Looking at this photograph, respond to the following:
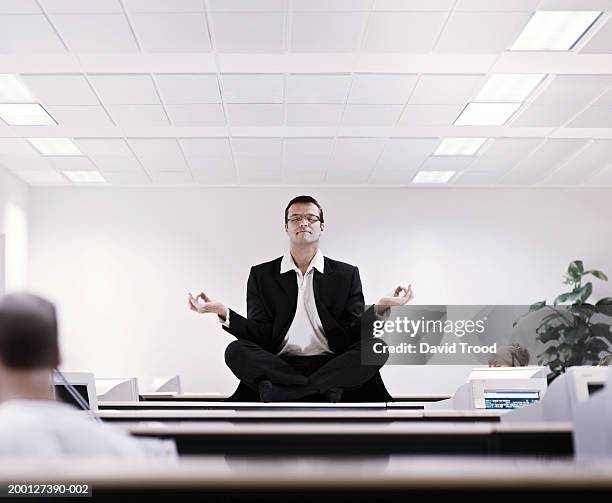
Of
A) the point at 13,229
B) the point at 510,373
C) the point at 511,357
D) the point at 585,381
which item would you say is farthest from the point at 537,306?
the point at 585,381

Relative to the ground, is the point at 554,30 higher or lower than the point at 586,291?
higher

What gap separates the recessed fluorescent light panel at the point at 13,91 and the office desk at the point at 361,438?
15.2 feet

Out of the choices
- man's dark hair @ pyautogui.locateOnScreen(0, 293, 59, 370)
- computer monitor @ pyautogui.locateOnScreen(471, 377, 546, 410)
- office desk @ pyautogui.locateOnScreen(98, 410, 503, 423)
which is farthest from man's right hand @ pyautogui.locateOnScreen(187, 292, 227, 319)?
man's dark hair @ pyautogui.locateOnScreen(0, 293, 59, 370)

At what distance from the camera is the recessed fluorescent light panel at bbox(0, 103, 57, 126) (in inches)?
225

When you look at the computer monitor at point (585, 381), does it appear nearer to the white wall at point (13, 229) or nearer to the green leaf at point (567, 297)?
the green leaf at point (567, 297)

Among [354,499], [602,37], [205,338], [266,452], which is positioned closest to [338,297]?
[266,452]

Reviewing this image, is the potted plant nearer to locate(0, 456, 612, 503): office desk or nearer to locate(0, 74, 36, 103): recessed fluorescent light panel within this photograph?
locate(0, 74, 36, 103): recessed fluorescent light panel

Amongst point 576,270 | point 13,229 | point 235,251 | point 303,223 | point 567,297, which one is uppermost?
point 13,229

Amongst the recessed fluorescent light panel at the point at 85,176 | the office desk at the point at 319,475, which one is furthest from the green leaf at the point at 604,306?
the office desk at the point at 319,475

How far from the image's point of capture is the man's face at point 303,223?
10.0 ft

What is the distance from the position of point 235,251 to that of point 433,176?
2.60 meters

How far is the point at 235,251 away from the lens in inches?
335

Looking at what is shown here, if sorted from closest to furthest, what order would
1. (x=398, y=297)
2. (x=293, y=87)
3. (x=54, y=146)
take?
(x=398, y=297) → (x=293, y=87) → (x=54, y=146)

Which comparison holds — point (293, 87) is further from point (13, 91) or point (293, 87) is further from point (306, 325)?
point (306, 325)
